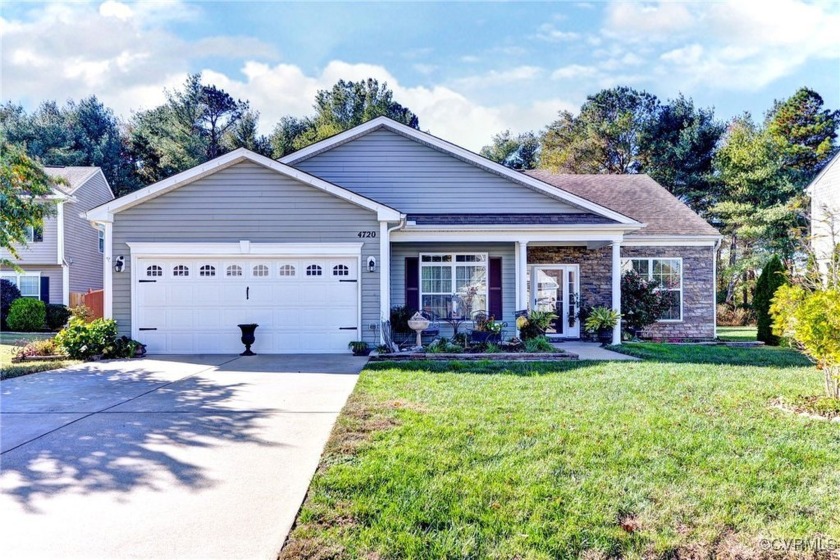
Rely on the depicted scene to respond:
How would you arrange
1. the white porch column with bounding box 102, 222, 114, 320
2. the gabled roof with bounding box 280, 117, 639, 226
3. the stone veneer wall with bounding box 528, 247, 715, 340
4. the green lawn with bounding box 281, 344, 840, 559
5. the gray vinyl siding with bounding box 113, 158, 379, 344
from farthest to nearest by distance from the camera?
the stone veneer wall with bounding box 528, 247, 715, 340
the gabled roof with bounding box 280, 117, 639, 226
the gray vinyl siding with bounding box 113, 158, 379, 344
the white porch column with bounding box 102, 222, 114, 320
the green lawn with bounding box 281, 344, 840, 559

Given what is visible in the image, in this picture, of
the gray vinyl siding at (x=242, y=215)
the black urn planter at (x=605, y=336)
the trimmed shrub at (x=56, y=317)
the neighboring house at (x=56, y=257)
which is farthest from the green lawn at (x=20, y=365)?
the black urn planter at (x=605, y=336)

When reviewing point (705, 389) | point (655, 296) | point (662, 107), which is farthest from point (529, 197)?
point (662, 107)

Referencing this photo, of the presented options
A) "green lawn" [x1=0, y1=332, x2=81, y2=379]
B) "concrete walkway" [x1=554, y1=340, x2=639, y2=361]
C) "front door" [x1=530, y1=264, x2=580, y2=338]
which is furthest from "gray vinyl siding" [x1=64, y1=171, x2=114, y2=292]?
"concrete walkway" [x1=554, y1=340, x2=639, y2=361]

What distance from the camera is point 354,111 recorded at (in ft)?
103

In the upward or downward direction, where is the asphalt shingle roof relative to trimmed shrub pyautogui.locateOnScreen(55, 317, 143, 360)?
upward

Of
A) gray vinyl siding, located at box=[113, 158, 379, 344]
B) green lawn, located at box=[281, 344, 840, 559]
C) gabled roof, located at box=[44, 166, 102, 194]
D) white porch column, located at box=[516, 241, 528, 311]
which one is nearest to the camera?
green lawn, located at box=[281, 344, 840, 559]

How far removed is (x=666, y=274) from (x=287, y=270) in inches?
422

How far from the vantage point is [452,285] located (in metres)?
13.0

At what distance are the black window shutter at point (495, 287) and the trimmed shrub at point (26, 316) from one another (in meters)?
15.5

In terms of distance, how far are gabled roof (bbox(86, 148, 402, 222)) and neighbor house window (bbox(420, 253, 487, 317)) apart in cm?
265

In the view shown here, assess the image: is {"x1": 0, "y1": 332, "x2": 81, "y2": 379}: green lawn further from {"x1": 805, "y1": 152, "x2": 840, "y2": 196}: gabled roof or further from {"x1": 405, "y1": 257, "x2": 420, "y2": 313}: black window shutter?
{"x1": 805, "y1": 152, "x2": 840, "y2": 196}: gabled roof

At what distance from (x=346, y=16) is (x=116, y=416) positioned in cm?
818

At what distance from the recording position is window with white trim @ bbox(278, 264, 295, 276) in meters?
10.8

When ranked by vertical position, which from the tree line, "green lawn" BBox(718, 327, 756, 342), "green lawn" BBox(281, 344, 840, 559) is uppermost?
the tree line
